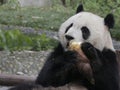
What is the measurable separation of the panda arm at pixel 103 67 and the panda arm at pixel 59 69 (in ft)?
0.48

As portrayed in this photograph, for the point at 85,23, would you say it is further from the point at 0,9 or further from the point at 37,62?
the point at 0,9

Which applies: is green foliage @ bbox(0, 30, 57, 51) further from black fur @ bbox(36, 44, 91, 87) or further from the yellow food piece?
the yellow food piece

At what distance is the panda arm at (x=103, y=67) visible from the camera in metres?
4.33

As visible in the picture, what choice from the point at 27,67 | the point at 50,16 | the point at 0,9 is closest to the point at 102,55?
the point at 27,67

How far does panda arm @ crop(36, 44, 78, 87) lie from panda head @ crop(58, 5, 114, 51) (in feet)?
0.40

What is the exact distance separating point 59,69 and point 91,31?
43 cm

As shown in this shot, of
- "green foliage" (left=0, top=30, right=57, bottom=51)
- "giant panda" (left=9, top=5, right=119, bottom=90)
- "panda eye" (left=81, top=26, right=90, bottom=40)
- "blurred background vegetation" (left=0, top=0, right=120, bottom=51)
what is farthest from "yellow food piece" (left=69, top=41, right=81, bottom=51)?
"blurred background vegetation" (left=0, top=0, right=120, bottom=51)

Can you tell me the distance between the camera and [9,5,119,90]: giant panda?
433cm

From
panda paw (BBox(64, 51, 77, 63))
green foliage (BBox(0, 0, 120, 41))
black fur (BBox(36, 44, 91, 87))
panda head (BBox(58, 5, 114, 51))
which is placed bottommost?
green foliage (BBox(0, 0, 120, 41))

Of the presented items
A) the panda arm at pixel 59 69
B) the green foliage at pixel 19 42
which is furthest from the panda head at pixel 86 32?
the green foliage at pixel 19 42

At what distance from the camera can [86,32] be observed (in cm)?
452

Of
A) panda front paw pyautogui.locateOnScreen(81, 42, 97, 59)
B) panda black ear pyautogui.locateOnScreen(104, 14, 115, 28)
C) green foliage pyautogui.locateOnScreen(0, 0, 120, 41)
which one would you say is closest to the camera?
panda front paw pyautogui.locateOnScreen(81, 42, 97, 59)

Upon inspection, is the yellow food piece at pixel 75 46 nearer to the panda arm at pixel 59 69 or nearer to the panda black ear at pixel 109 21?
the panda arm at pixel 59 69

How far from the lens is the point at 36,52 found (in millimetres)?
9477
